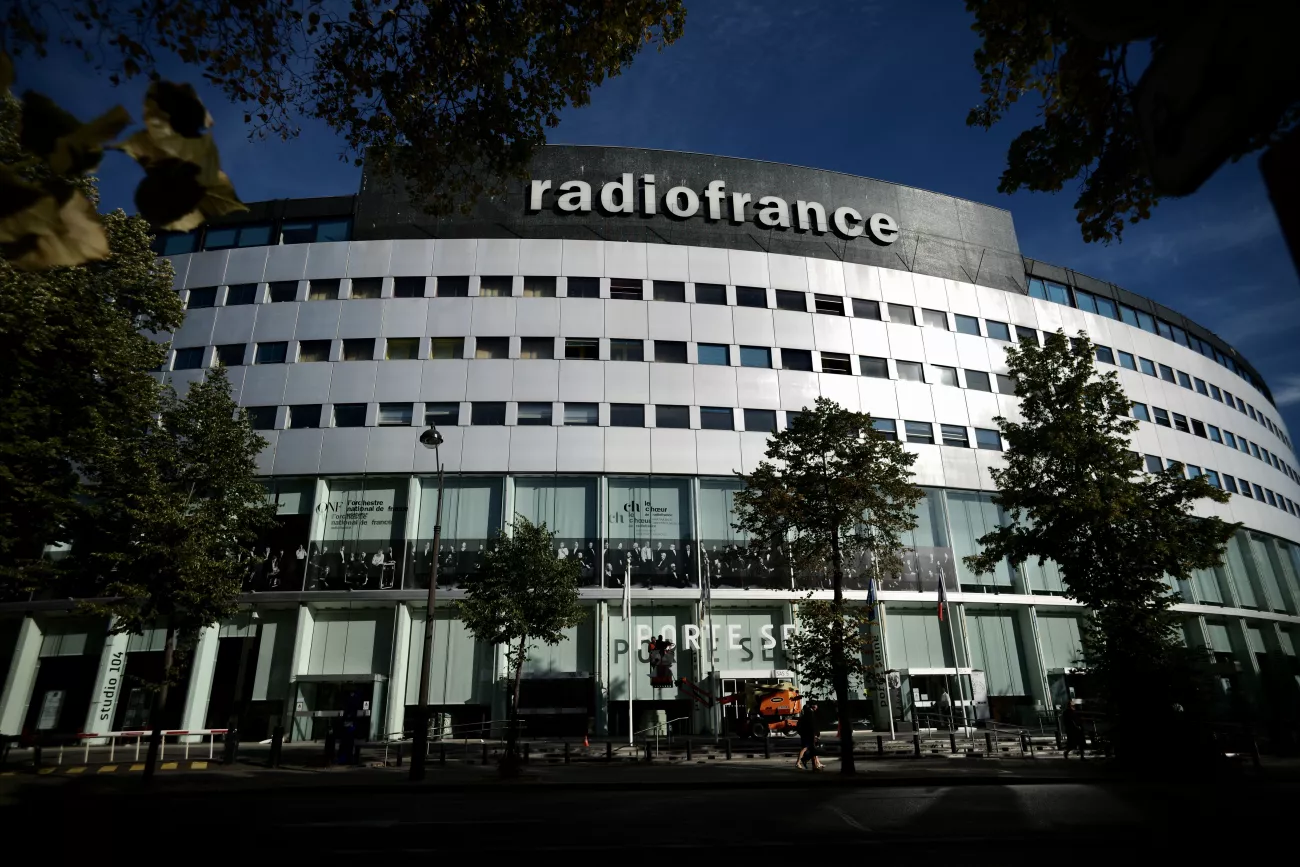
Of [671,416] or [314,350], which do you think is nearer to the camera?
[671,416]

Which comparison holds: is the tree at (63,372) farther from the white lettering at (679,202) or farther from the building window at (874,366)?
the building window at (874,366)

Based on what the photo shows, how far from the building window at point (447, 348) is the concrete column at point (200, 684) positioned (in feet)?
45.9

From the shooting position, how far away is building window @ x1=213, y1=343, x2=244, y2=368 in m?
31.5

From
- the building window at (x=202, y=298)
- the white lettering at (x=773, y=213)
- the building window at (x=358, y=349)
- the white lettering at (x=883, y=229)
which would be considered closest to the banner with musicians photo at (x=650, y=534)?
the building window at (x=358, y=349)

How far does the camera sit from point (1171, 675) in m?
16.0

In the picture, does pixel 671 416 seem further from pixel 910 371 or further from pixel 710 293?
pixel 910 371

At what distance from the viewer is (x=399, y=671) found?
89.9 feet

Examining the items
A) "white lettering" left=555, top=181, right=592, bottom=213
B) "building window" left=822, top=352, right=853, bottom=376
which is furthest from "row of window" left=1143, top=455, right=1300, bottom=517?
"white lettering" left=555, top=181, right=592, bottom=213

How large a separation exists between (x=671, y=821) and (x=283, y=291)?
31.4m

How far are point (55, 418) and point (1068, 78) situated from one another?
22.0 meters

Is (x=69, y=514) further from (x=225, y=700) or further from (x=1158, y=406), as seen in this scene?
(x=1158, y=406)

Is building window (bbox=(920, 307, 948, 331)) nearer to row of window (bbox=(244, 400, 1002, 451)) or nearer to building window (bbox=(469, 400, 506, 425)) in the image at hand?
row of window (bbox=(244, 400, 1002, 451))

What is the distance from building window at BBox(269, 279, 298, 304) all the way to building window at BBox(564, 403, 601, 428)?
1434 centimetres

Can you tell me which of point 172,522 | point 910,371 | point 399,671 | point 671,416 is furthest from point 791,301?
point 172,522
